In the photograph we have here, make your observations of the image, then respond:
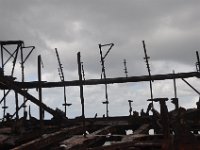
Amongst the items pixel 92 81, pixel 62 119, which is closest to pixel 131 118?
pixel 62 119

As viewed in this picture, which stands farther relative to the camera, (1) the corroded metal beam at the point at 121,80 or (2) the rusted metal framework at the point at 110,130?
(1) the corroded metal beam at the point at 121,80

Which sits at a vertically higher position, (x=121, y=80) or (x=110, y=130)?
(x=121, y=80)

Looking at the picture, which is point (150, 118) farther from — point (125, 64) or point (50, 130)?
point (125, 64)

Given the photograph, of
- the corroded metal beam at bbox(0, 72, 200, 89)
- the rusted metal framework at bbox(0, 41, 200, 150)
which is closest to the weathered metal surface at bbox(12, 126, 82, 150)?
the rusted metal framework at bbox(0, 41, 200, 150)

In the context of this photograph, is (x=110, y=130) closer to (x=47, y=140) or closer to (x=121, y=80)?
(x=47, y=140)

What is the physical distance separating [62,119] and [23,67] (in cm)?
765

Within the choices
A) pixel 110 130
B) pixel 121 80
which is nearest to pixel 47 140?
pixel 110 130

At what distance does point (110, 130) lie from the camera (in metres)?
13.7

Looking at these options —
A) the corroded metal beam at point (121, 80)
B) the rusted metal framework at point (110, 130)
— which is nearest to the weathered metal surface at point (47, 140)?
the rusted metal framework at point (110, 130)

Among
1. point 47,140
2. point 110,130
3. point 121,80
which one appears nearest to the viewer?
point 47,140

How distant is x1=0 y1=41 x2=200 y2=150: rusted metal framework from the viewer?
9.18 metres

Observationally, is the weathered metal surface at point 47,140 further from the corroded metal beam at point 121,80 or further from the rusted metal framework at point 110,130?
the corroded metal beam at point 121,80

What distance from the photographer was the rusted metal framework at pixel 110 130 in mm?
9180

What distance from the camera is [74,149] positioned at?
30.4 feet
